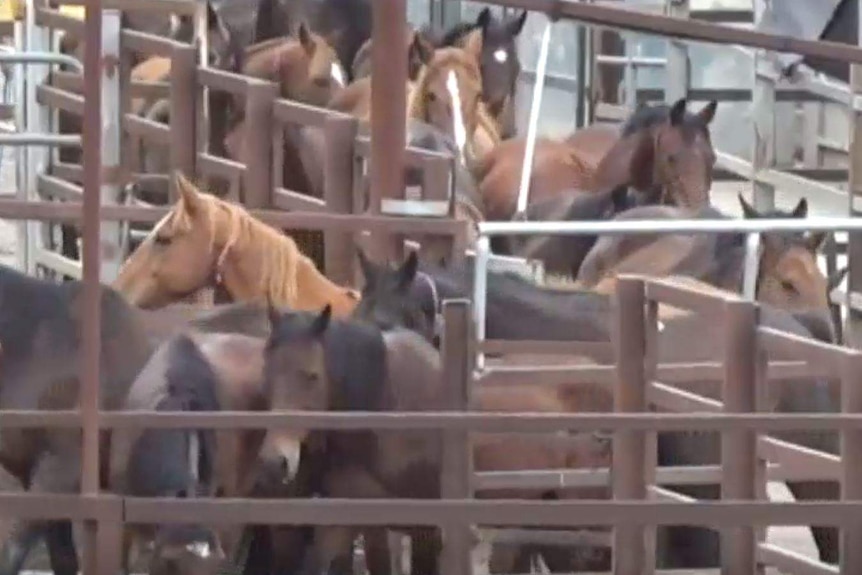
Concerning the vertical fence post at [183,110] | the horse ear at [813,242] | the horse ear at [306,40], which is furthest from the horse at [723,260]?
the horse ear at [306,40]

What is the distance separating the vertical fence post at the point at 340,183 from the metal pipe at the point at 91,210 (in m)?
3.72

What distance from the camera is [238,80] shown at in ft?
31.8

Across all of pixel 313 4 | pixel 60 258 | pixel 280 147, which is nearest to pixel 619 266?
pixel 280 147

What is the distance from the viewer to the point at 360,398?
270 inches

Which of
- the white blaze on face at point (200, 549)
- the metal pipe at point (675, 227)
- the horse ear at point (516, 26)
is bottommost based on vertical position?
the white blaze on face at point (200, 549)

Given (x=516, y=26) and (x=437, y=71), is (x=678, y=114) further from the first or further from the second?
(x=516, y=26)

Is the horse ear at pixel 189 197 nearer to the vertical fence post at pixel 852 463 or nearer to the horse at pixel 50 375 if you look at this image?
the horse at pixel 50 375

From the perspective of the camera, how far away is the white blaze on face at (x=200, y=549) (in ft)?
19.8

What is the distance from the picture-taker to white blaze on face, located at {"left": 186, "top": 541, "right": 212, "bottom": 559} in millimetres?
6043

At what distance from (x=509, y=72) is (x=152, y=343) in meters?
7.47

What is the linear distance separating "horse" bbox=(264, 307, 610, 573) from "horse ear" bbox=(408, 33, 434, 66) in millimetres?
5903

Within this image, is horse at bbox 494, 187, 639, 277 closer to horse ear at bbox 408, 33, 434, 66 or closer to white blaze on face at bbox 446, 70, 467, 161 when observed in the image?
white blaze on face at bbox 446, 70, 467, 161

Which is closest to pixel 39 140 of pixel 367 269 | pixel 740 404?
pixel 367 269

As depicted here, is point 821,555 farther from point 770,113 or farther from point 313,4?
point 313,4
